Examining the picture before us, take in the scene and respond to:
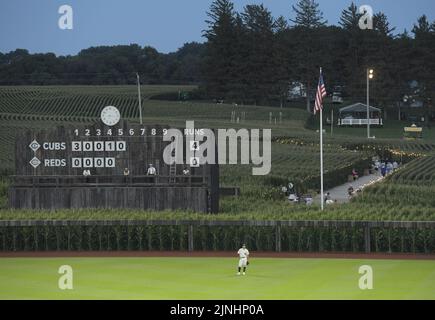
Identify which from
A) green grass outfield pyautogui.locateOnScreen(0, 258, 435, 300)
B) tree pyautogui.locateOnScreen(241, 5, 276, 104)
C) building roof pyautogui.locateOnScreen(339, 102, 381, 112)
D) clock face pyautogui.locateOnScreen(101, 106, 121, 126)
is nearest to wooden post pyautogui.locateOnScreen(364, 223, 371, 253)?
green grass outfield pyautogui.locateOnScreen(0, 258, 435, 300)

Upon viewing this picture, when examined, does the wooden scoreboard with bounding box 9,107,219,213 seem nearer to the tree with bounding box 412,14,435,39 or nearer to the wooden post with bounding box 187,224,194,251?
the wooden post with bounding box 187,224,194,251

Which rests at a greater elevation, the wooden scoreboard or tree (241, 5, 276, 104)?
tree (241, 5, 276, 104)

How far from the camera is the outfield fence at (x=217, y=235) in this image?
1469 inches

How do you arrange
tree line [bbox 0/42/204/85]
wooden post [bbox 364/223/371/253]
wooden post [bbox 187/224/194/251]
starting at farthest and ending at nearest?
1. tree line [bbox 0/42/204/85]
2. wooden post [bbox 187/224/194/251]
3. wooden post [bbox 364/223/371/253]

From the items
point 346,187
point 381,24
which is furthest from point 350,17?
point 346,187

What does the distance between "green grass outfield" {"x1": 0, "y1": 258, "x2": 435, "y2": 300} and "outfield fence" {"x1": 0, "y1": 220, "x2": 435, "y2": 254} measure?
2476mm

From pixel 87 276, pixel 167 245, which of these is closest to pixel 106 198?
pixel 167 245

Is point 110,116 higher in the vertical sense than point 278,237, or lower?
higher

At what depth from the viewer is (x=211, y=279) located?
29.2 metres

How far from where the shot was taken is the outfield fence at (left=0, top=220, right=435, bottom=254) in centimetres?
3731

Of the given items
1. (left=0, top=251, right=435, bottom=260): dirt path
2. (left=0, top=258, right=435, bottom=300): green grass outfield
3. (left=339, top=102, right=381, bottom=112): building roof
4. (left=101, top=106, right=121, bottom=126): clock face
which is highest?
(left=339, top=102, right=381, bottom=112): building roof

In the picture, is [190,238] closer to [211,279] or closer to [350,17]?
[211,279]

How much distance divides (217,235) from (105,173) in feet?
23.0
